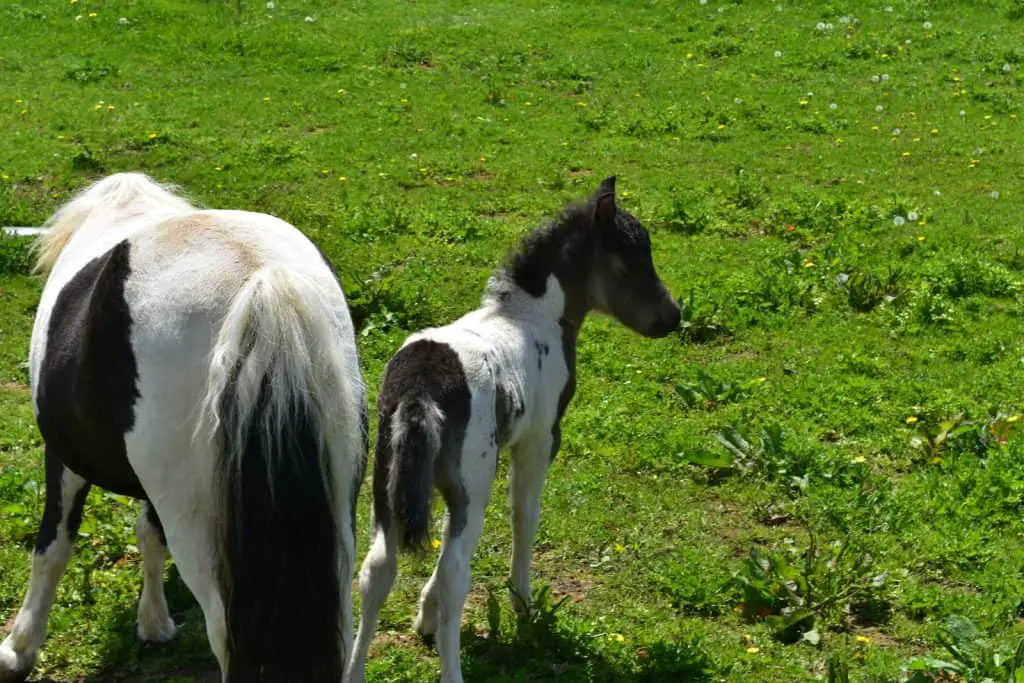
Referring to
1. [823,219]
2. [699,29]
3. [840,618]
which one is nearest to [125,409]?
[840,618]

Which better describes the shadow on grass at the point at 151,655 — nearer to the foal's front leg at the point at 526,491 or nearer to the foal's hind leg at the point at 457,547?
the foal's hind leg at the point at 457,547

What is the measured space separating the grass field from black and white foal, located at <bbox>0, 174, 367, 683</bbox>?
62.7 inches

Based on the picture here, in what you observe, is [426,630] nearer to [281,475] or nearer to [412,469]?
[412,469]

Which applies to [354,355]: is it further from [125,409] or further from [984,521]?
[984,521]

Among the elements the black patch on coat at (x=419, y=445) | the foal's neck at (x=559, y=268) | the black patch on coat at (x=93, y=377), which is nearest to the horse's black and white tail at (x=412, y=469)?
the black patch on coat at (x=419, y=445)

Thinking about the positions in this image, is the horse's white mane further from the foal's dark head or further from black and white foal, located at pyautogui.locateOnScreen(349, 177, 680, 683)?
the foal's dark head

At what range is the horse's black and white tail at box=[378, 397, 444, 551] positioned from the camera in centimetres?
495

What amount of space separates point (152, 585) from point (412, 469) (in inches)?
58.3

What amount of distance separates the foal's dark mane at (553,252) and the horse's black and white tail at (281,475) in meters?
2.13

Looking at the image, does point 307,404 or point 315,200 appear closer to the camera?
point 307,404

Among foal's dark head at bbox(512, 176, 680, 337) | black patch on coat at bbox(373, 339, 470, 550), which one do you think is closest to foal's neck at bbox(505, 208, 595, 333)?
foal's dark head at bbox(512, 176, 680, 337)

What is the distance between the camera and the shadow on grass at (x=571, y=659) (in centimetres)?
554

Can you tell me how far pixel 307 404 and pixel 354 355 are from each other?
0.50 meters

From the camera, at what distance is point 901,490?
7.26 m
